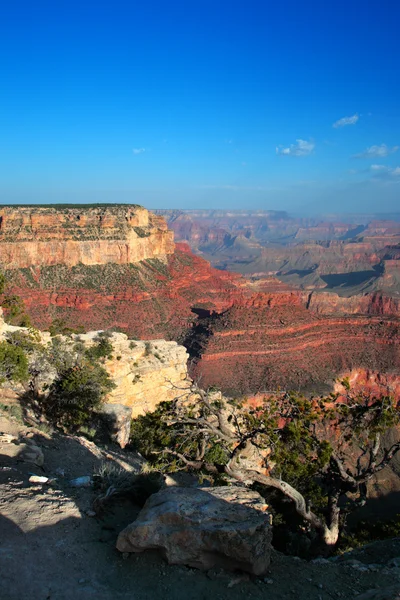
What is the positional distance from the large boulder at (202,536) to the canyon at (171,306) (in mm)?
32671

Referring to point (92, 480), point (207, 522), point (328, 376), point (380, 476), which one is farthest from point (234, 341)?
point (207, 522)

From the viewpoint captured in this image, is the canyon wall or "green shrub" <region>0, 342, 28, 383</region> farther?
the canyon wall

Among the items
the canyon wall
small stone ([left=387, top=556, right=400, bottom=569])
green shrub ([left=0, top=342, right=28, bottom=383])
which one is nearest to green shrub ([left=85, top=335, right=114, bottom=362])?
green shrub ([left=0, top=342, right=28, bottom=383])

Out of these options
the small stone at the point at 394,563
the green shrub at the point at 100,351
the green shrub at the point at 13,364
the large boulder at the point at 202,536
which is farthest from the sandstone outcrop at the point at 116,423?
the small stone at the point at 394,563

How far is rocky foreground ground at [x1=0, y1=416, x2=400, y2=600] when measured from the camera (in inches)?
284

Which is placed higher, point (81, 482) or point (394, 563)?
point (81, 482)

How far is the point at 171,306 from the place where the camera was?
6800cm

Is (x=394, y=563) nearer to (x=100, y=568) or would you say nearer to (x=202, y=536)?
(x=202, y=536)

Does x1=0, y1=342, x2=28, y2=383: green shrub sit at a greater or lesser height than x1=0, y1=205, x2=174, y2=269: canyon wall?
lesser

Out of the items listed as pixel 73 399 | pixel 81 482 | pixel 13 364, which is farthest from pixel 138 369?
pixel 81 482

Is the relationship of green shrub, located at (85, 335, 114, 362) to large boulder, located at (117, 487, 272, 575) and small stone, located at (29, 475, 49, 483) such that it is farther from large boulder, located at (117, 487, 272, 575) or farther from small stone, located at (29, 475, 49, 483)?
large boulder, located at (117, 487, 272, 575)

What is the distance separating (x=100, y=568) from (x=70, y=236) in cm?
6252

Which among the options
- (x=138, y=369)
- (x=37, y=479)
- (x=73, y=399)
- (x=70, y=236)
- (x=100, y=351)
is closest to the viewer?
(x=37, y=479)

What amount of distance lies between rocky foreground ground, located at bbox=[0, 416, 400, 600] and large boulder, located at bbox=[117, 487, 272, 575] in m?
0.21
